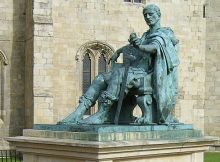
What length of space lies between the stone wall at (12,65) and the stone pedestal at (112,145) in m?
17.2

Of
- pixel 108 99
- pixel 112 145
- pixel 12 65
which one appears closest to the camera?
pixel 112 145

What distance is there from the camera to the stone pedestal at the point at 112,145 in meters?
5.74

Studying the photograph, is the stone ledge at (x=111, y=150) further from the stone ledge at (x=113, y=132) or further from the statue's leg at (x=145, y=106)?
the statue's leg at (x=145, y=106)

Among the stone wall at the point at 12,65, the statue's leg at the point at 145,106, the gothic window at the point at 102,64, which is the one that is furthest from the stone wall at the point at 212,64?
the statue's leg at the point at 145,106

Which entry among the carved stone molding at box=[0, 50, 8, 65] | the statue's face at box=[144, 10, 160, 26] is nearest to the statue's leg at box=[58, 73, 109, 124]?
the statue's face at box=[144, 10, 160, 26]

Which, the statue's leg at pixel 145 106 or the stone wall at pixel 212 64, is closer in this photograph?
the statue's leg at pixel 145 106

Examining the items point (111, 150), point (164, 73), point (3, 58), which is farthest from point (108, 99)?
point (3, 58)

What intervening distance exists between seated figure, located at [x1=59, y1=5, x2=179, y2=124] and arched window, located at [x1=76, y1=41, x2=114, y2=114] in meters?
17.3

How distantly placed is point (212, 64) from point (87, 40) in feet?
24.1

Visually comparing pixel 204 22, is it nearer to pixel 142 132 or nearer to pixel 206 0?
pixel 206 0

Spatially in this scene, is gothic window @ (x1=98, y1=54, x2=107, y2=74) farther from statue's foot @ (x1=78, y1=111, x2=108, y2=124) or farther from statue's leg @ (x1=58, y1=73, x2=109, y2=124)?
statue's foot @ (x1=78, y1=111, x2=108, y2=124)

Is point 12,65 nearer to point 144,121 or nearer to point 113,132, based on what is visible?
point 144,121

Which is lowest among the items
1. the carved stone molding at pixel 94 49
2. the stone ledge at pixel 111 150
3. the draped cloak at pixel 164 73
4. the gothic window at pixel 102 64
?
the stone ledge at pixel 111 150

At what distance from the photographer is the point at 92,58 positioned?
25000 mm
